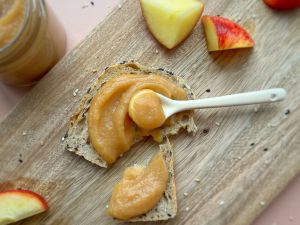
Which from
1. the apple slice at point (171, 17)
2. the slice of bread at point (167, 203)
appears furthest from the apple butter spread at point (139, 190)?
the apple slice at point (171, 17)

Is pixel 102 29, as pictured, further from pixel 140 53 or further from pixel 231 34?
pixel 231 34

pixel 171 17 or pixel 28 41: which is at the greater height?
pixel 28 41

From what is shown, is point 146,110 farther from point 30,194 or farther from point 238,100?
point 30,194

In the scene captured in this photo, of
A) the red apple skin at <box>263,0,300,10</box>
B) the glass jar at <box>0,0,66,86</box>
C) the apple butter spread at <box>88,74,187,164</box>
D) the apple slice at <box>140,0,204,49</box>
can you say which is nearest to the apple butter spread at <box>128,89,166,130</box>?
the apple butter spread at <box>88,74,187,164</box>

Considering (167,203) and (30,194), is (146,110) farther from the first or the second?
(30,194)

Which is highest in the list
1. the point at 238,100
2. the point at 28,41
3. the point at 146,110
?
the point at 28,41

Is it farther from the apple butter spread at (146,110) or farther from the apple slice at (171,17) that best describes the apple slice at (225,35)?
the apple butter spread at (146,110)

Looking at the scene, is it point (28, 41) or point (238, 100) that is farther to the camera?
point (238, 100)

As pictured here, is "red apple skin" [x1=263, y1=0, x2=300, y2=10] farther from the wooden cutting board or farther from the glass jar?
the glass jar

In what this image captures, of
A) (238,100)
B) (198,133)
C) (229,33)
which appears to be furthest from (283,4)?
(198,133)
